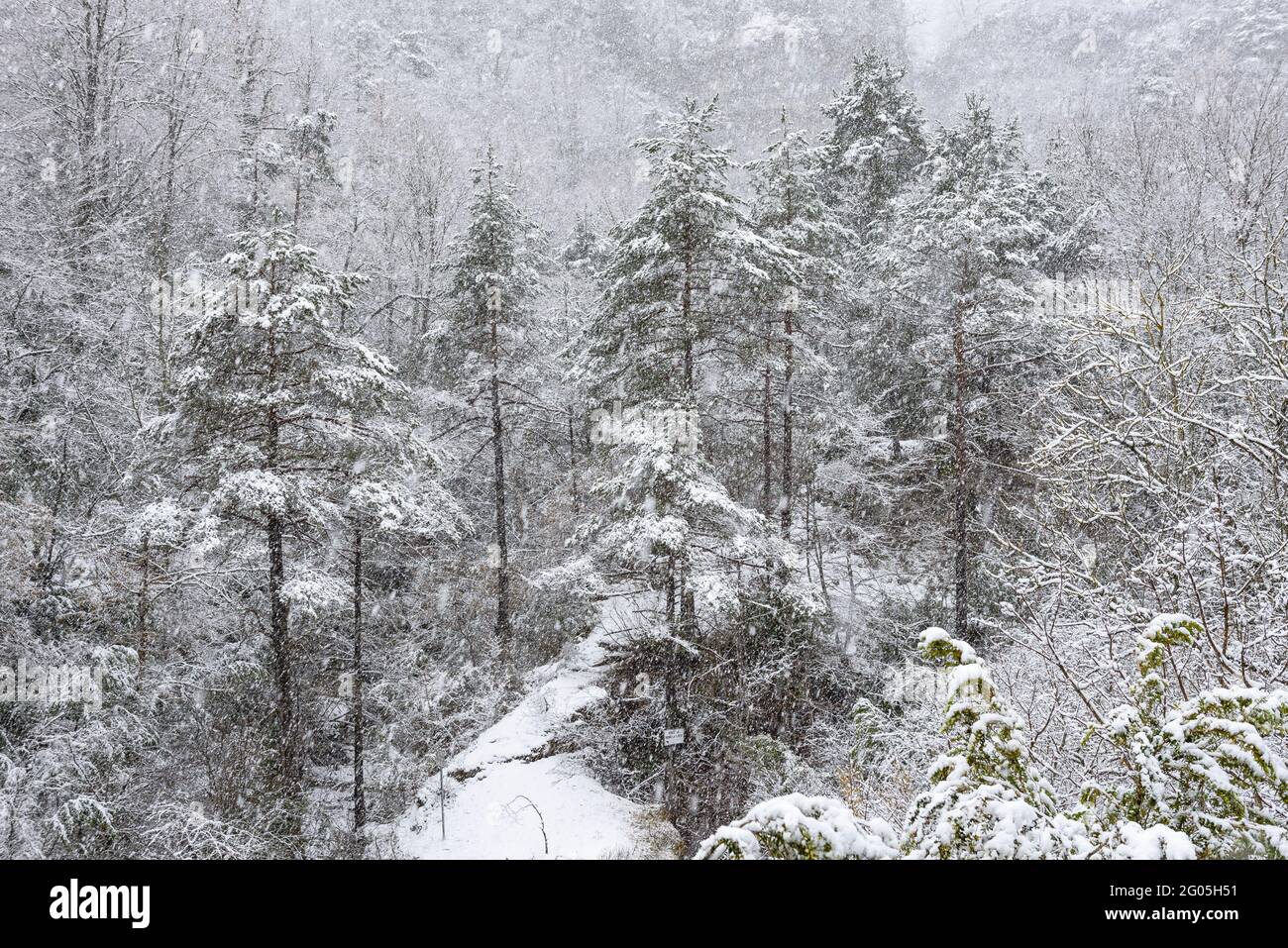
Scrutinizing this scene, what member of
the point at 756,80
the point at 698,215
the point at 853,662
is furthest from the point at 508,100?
the point at 853,662

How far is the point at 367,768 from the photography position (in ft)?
50.0

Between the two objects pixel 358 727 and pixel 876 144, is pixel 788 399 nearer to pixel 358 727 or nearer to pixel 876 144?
pixel 358 727

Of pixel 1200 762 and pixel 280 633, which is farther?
pixel 280 633

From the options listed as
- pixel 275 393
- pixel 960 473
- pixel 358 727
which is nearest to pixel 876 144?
pixel 960 473

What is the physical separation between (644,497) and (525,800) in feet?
20.8

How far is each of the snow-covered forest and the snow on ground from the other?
0.37 feet

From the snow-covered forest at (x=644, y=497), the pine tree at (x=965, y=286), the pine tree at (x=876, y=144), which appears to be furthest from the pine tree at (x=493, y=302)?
the pine tree at (x=876, y=144)

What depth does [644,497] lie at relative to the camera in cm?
1248

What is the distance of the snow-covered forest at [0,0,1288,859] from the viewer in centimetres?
573

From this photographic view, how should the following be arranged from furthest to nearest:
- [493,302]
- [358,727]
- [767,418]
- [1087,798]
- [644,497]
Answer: [493,302]
[767,418]
[358,727]
[644,497]
[1087,798]

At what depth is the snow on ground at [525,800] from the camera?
1158 cm

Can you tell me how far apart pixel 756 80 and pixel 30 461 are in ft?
312

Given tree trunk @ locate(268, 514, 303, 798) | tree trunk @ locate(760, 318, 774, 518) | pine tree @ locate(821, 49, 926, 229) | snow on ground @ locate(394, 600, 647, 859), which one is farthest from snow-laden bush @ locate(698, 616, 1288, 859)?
pine tree @ locate(821, 49, 926, 229)

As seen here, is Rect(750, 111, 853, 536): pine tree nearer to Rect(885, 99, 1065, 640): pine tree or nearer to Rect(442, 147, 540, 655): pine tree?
Rect(885, 99, 1065, 640): pine tree
